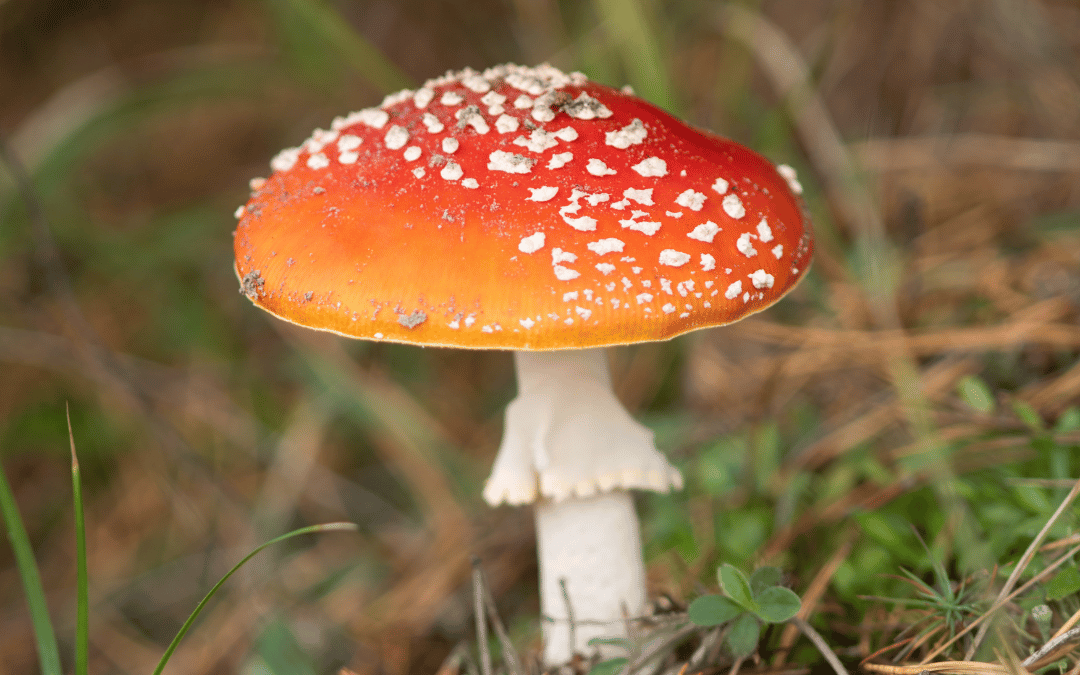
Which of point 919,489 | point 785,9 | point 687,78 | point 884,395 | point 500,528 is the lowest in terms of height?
point 500,528

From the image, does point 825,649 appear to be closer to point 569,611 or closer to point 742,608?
point 742,608

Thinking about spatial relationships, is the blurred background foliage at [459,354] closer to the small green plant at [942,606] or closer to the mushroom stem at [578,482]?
the small green plant at [942,606]

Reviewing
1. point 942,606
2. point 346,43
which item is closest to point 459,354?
point 346,43

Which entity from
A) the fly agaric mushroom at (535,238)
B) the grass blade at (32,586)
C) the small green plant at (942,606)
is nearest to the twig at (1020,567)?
the small green plant at (942,606)

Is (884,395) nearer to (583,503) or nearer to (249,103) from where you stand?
(583,503)

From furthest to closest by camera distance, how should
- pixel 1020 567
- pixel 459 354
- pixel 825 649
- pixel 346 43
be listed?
pixel 459 354
pixel 346 43
pixel 825 649
pixel 1020 567

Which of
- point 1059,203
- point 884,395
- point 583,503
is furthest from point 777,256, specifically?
point 1059,203

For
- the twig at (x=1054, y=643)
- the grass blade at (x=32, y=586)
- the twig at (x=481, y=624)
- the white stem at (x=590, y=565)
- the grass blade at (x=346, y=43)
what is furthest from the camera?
the grass blade at (x=346, y=43)
